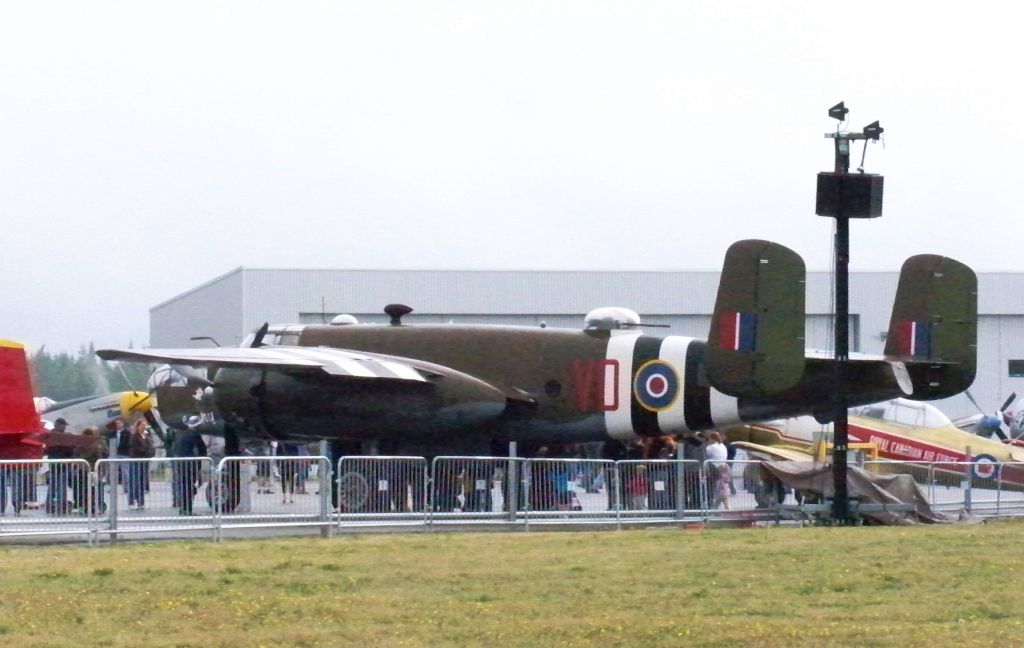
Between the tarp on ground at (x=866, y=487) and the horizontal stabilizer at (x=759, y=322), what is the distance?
1524mm

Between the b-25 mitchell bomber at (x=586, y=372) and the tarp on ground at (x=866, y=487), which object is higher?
the b-25 mitchell bomber at (x=586, y=372)

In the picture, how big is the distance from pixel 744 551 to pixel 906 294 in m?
7.94

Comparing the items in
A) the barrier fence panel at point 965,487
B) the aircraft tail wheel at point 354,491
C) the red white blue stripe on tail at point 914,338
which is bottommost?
the barrier fence panel at point 965,487

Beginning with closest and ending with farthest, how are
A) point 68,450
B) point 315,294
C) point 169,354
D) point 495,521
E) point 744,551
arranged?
1. point 744,551
2. point 495,521
3. point 169,354
4. point 68,450
5. point 315,294

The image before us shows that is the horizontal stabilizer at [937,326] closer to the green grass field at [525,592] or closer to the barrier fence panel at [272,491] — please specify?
the green grass field at [525,592]

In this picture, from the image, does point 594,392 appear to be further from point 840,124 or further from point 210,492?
point 210,492

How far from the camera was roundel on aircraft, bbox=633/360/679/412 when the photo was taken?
73.2ft

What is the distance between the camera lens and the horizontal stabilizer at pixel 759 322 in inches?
779

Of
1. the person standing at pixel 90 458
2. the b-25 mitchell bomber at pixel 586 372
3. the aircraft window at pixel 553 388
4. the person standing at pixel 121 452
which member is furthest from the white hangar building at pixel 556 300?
the aircraft window at pixel 553 388

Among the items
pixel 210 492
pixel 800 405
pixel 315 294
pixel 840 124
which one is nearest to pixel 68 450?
pixel 210 492

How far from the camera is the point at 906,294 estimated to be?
2178 cm

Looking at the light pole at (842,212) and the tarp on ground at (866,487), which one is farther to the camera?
the tarp on ground at (866,487)

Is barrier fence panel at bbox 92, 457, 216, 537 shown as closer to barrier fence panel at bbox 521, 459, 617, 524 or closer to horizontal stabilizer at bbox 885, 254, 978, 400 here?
barrier fence panel at bbox 521, 459, 617, 524

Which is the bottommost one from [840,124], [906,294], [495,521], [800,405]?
[495,521]
